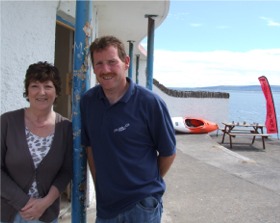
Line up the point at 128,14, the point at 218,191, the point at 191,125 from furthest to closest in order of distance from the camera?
the point at 191,125
the point at 218,191
the point at 128,14

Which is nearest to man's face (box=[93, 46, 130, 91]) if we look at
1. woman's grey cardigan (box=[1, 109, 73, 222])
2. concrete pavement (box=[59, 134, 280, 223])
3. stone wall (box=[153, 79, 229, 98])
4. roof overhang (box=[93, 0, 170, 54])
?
woman's grey cardigan (box=[1, 109, 73, 222])

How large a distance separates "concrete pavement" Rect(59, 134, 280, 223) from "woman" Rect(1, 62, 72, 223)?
2.47 metres

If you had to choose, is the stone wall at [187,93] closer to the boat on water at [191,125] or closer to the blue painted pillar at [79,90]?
the boat on water at [191,125]

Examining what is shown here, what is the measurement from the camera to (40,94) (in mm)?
2211

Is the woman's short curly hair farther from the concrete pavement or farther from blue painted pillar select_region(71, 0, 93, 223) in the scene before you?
→ the concrete pavement

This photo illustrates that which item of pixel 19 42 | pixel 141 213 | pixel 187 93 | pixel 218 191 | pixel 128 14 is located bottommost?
pixel 218 191

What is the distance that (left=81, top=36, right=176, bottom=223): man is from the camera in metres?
2.21

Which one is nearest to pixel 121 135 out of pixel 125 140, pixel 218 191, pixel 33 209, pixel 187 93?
pixel 125 140

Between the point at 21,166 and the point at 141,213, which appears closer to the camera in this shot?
the point at 21,166

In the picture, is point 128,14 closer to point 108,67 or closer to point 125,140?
point 108,67

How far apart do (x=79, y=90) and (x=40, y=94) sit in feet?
0.86

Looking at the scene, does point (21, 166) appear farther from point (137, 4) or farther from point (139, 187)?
point (137, 4)

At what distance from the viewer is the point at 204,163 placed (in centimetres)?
914

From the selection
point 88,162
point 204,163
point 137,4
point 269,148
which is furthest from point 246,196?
point 269,148
